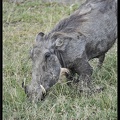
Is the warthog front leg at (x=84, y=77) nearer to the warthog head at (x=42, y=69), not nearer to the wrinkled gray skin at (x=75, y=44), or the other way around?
the wrinkled gray skin at (x=75, y=44)

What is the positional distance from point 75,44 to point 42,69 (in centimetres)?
60

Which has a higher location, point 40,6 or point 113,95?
point 40,6

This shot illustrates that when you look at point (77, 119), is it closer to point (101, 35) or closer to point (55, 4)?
point (101, 35)

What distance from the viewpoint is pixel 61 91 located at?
4.59m

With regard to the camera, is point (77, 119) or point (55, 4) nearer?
point (77, 119)

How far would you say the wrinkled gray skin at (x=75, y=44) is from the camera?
14.4 feet

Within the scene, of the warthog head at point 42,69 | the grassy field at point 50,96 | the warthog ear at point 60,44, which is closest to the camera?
the grassy field at point 50,96

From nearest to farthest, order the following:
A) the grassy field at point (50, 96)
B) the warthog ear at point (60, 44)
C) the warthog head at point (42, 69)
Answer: the grassy field at point (50, 96)
the warthog head at point (42, 69)
the warthog ear at point (60, 44)

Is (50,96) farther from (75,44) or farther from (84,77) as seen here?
(75,44)

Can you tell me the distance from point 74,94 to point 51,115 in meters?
0.68

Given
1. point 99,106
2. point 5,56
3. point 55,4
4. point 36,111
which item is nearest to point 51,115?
point 36,111

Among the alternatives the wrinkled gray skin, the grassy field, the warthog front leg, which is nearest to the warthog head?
the wrinkled gray skin

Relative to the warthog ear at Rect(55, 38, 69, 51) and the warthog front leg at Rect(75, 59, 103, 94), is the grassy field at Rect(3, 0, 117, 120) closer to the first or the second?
the warthog front leg at Rect(75, 59, 103, 94)

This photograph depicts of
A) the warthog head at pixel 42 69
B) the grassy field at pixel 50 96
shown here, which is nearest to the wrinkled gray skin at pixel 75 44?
the warthog head at pixel 42 69
